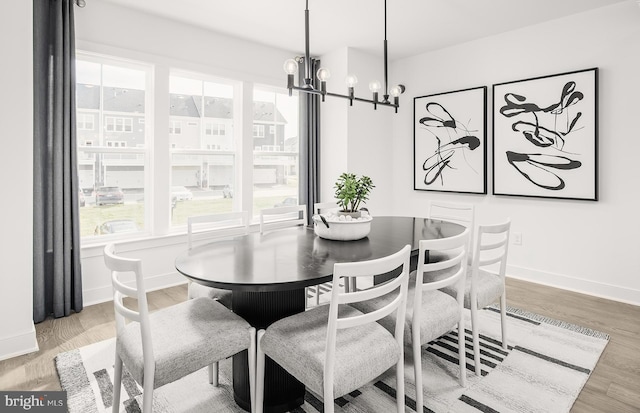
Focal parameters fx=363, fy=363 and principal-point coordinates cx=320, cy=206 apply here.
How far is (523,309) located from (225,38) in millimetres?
4115

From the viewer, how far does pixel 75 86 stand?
3.06 m

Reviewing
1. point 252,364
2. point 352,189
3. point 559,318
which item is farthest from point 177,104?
point 559,318

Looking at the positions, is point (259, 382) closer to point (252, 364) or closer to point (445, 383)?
point (252, 364)

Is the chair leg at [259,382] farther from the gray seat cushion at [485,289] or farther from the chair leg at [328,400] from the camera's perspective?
the gray seat cushion at [485,289]

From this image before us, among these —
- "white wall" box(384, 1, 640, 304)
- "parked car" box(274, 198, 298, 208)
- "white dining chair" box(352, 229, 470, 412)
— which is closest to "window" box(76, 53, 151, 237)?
"parked car" box(274, 198, 298, 208)

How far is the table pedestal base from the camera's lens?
184 centimetres

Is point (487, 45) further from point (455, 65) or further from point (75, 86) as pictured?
point (75, 86)

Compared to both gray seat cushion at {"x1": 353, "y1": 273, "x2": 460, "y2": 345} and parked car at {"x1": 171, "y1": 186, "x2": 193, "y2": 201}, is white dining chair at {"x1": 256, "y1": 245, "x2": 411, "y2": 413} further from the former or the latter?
parked car at {"x1": 171, "y1": 186, "x2": 193, "y2": 201}

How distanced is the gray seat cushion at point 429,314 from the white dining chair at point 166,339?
690 millimetres

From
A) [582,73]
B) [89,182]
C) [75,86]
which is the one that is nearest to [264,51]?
[75,86]

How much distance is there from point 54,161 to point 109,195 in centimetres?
63

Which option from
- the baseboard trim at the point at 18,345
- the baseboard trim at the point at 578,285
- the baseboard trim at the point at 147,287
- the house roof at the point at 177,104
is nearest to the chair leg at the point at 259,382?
the baseboard trim at the point at 18,345

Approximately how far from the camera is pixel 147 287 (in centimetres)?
370

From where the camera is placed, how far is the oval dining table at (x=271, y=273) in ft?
5.34
